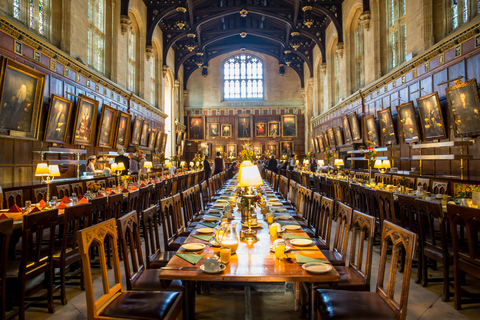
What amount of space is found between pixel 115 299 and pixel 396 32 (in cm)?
1122

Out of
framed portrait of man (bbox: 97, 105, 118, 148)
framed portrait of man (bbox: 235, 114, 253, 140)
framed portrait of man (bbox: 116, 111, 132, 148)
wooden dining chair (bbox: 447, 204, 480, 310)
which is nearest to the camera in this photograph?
wooden dining chair (bbox: 447, 204, 480, 310)

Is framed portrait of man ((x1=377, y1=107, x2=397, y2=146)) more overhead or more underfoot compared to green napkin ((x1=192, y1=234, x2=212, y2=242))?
more overhead

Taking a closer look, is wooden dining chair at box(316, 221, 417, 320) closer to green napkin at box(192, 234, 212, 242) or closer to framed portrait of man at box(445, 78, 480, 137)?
green napkin at box(192, 234, 212, 242)

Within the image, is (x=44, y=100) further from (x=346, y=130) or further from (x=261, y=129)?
(x=261, y=129)

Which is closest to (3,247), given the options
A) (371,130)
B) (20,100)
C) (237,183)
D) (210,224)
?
(210,224)

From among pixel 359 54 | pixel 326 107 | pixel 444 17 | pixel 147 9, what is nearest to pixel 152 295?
pixel 444 17

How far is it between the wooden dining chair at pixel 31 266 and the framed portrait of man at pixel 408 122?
27.1 feet

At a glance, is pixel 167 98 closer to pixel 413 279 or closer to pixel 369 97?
pixel 369 97

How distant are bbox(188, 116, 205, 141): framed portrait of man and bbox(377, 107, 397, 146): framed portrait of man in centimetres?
1514

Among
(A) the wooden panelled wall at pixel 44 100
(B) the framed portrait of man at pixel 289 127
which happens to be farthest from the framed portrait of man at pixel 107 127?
(B) the framed portrait of man at pixel 289 127

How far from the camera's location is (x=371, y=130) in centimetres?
1037

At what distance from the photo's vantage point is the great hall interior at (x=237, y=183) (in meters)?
2.07

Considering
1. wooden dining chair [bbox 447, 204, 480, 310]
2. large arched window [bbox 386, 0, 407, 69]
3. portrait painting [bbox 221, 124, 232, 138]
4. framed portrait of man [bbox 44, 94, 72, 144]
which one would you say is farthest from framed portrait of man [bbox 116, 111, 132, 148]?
portrait painting [bbox 221, 124, 232, 138]

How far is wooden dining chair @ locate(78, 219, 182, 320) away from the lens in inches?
67.7
